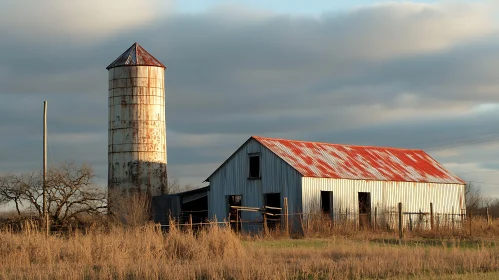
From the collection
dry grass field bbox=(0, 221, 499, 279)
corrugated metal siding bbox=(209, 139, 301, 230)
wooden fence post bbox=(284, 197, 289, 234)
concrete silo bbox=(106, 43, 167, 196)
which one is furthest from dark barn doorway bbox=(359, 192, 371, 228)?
dry grass field bbox=(0, 221, 499, 279)

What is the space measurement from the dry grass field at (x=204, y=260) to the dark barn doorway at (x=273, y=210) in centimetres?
1355

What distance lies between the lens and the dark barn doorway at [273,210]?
37031mm

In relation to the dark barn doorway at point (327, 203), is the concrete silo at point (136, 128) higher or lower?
higher

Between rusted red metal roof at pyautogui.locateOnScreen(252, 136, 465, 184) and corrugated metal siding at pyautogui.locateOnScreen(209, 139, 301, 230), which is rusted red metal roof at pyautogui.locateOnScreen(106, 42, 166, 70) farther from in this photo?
rusted red metal roof at pyautogui.locateOnScreen(252, 136, 465, 184)

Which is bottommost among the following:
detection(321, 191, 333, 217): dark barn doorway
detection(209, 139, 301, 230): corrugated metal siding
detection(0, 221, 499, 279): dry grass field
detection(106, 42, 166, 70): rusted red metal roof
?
detection(0, 221, 499, 279): dry grass field

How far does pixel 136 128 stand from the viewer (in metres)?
43.1

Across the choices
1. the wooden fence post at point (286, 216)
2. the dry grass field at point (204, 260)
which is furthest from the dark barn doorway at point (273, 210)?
the dry grass field at point (204, 260)

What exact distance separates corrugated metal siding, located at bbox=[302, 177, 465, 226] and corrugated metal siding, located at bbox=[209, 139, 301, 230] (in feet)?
2.43

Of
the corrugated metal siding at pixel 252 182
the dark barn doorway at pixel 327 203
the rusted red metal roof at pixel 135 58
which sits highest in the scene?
the rusted red metal roof at pixel 135 58

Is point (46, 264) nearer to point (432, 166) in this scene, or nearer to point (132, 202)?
point (132, 202)

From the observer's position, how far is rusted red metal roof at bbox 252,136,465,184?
39.1m

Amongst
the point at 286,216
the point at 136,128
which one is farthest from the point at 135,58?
the point at 286,216

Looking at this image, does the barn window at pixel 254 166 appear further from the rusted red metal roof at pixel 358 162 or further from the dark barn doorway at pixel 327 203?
the dark barn doorway at pixel 327 203

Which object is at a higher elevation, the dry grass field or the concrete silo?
the concrete silo
